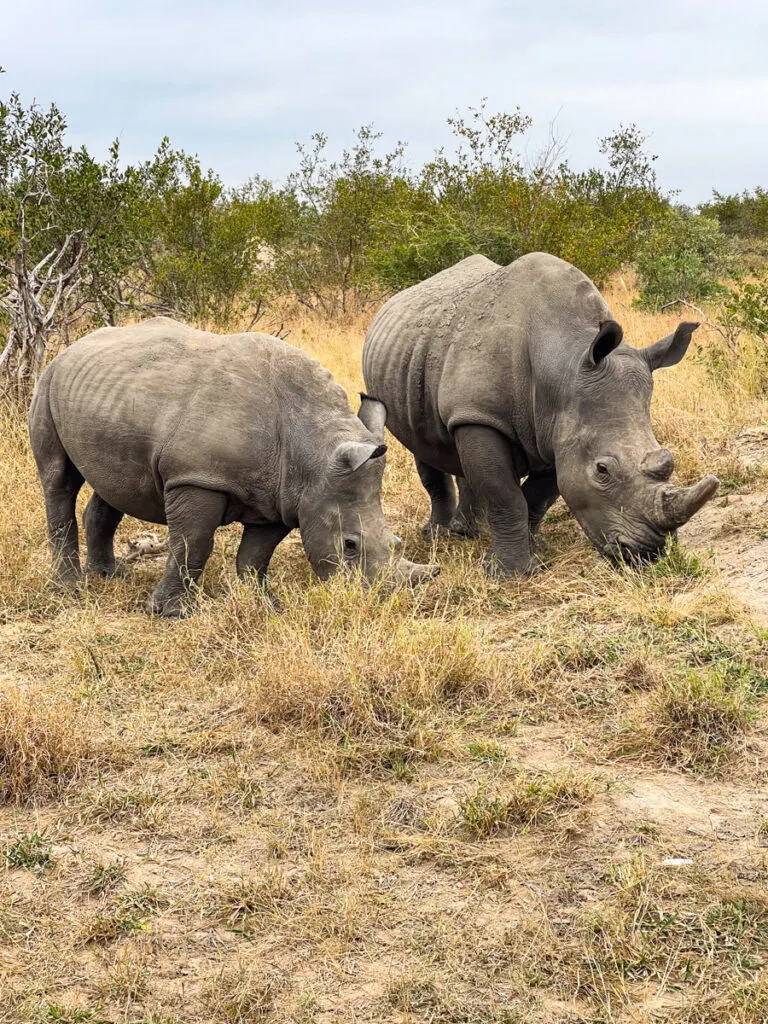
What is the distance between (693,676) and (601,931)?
154 cm

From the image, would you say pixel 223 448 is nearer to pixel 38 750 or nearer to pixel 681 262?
pixel 38 750

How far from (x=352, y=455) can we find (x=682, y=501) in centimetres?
180

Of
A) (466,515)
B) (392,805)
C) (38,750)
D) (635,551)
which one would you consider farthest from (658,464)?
(38,750)

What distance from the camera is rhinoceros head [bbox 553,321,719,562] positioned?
20.7 feet

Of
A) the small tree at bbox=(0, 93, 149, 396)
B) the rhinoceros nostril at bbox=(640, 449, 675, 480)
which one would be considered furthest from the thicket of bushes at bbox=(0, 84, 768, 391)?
the rhinoceros nostril at bbox=(640, 449, 675, 480)

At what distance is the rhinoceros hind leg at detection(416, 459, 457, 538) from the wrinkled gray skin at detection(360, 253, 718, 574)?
353 millimetres

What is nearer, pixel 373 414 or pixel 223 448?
pixel 223 448

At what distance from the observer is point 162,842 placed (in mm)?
4121

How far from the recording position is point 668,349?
22.3ft

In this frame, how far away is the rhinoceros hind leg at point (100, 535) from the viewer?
734cm

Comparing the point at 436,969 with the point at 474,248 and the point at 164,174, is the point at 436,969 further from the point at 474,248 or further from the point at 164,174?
the point at 474,248

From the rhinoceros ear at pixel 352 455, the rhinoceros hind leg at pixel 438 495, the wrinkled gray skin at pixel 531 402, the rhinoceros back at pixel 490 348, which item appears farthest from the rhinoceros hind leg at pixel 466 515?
the rhinoceros ear at pixel 352 455

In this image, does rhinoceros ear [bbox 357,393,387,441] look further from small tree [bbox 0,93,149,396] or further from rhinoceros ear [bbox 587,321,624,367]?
small tree [bbox 0,93,149,396]

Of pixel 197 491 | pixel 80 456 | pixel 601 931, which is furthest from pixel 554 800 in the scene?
pixel 80 456
